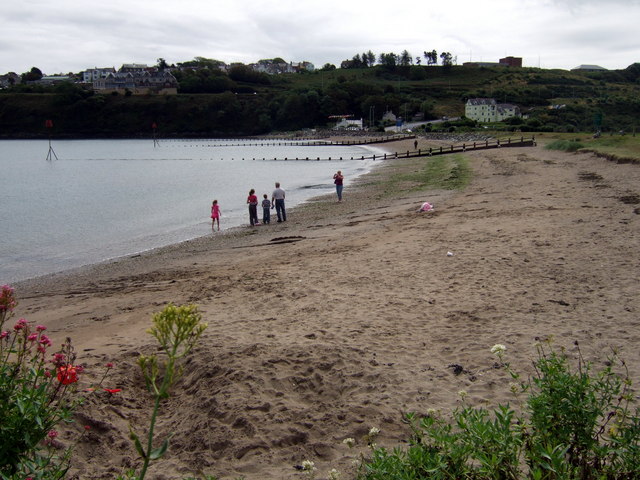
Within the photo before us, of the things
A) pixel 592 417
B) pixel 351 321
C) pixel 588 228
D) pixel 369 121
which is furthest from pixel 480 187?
pixel 369 121

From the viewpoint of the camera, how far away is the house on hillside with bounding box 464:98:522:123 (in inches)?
4500

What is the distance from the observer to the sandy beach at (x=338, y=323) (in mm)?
5160

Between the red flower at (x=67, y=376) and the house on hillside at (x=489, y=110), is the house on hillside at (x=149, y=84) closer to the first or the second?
the house on hillside at (x=489, y=110)

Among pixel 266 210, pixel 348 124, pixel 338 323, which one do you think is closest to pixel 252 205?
pixel 266 210

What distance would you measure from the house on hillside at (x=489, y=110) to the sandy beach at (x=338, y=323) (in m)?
105

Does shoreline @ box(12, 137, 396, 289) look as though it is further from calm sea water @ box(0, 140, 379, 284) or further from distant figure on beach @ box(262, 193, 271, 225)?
calm sea water @ box(0, 140, 379, 284)

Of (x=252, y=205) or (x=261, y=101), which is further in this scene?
(x=261, y=101)

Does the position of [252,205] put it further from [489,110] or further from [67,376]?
[489,110]

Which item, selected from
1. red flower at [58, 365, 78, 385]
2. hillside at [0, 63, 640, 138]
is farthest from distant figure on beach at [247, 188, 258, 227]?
hillside at [0, 63, 640, 138]

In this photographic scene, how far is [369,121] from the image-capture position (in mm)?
141250

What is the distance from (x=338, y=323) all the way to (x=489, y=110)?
393 ft

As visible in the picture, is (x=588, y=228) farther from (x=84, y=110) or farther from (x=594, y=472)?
(x=84, y=110)

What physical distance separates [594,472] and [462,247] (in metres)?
8.82

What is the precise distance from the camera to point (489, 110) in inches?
4638
